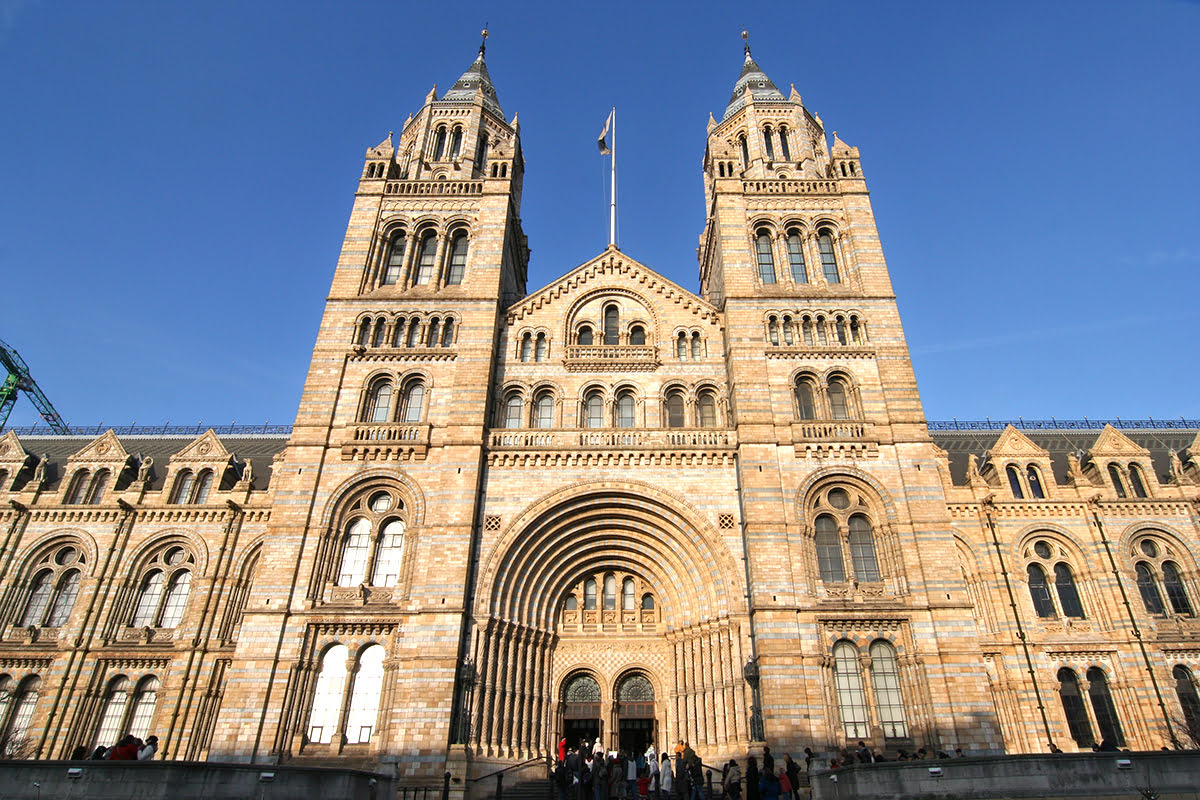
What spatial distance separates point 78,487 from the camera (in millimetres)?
32375

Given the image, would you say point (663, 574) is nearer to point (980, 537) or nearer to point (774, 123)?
point (980, 537)

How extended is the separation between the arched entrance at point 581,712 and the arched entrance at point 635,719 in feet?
2.69

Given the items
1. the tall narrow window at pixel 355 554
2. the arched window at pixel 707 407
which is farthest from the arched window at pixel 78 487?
the arched window at pixel 707 407

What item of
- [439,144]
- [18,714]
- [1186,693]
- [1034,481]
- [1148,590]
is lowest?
[18,714]

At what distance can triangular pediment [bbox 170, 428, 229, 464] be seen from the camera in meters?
32.8

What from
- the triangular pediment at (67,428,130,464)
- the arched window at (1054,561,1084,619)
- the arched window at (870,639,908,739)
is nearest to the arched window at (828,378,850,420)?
the arched window at (870,639,908,739)

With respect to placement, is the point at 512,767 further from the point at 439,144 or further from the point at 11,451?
the point at 11,451

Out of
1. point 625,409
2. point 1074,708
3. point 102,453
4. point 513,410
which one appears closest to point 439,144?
point 513,410

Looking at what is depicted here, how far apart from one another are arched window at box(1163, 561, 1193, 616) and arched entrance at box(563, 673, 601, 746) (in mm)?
24901

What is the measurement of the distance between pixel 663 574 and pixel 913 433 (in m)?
10.3

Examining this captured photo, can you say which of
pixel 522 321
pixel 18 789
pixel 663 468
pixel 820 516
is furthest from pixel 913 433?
pixel 18 789

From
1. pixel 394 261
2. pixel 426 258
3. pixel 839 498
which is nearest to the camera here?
pixel 839 498

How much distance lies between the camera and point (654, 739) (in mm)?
24547

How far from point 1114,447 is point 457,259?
104 feet
